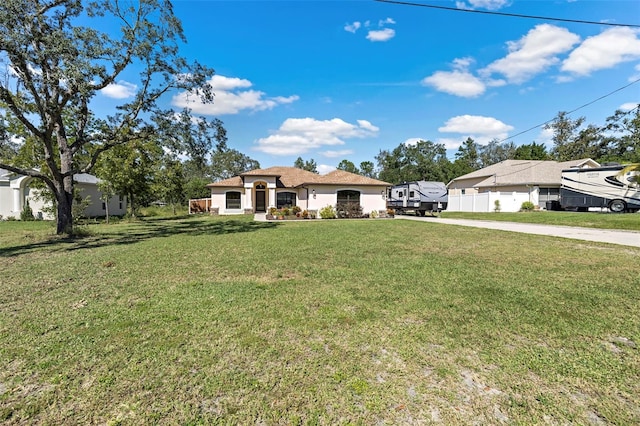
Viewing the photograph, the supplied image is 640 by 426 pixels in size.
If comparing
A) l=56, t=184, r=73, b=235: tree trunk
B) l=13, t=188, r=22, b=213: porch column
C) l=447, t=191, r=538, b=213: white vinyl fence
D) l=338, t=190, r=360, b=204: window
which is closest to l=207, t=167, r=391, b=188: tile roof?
l=338, t=190, r=360, b=204: window

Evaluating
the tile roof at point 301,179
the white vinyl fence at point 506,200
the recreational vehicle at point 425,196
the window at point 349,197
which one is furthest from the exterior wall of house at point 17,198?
the white vinyl fence at point 506,200

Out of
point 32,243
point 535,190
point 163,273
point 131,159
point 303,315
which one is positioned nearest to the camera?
point 303,315

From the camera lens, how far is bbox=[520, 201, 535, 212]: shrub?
24781mm

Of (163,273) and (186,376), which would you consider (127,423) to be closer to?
(186,376)

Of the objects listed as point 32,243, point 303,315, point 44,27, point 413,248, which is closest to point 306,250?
point 413,248

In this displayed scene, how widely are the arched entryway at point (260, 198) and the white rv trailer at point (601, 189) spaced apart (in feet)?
78.7

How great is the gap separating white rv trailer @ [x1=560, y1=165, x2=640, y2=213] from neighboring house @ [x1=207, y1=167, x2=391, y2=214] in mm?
12909

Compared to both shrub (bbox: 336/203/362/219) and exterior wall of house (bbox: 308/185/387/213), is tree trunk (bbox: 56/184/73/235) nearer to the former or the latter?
exterior wall of house (bbox: 308/185/387/213)

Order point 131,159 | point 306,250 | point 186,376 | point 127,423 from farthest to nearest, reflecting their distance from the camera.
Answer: point 131,159 → point 306,250 → point 186,376 → point 127,423

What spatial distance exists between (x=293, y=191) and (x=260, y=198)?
3410mm

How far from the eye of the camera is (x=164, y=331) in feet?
11.1

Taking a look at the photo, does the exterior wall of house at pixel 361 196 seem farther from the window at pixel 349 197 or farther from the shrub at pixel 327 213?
the shrub at pixel 327 213

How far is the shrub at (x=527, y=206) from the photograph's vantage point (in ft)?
81.3

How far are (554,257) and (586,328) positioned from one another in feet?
14.9
